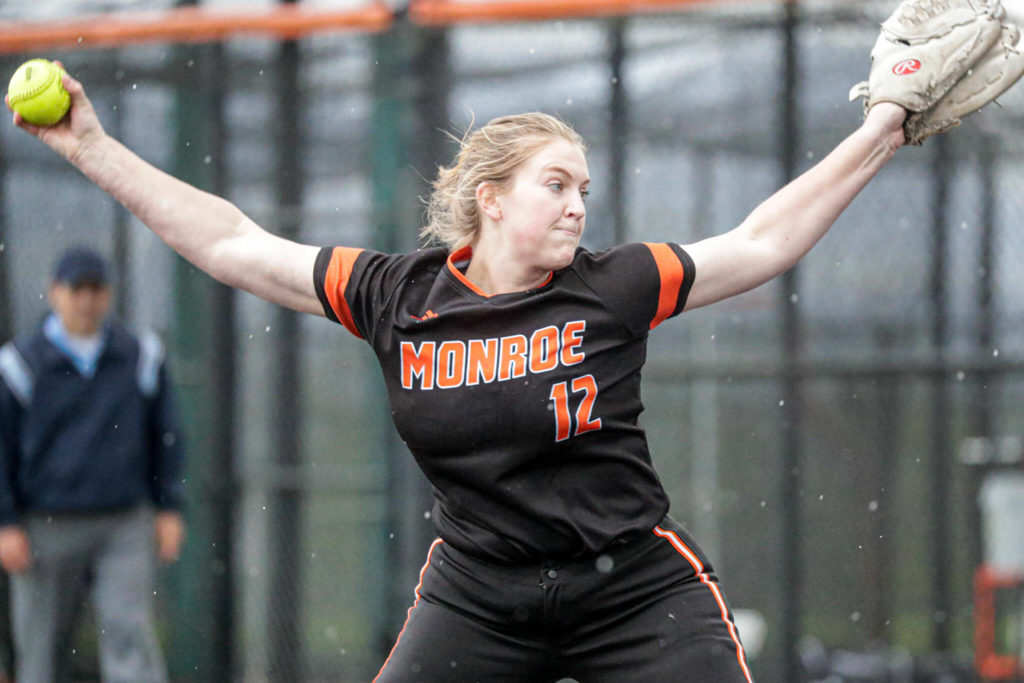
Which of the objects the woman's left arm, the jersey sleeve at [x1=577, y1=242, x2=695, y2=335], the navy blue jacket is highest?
the woman's left arm

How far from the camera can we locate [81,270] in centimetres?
501

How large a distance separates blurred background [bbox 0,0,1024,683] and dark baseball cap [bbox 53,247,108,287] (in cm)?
52

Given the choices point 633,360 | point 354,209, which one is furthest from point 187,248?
point 354,209

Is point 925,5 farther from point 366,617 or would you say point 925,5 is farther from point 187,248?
point 366,617

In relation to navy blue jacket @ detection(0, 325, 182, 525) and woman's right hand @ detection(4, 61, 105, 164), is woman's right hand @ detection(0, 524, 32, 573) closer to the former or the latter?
navy blue jacket @ detection(0, 325, 182, 525)

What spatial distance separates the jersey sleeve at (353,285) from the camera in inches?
108

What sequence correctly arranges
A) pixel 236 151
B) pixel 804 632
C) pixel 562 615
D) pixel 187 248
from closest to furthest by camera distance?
pixel 562 615
pixel 187 248
pixel 804 632
pixel 236 151

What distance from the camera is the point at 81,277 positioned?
500 cm

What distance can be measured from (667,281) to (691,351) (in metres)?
2.36

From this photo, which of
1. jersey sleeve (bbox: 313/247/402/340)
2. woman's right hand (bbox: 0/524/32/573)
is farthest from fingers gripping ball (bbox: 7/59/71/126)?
woman's right hand (bbox: 0/524/32/573)

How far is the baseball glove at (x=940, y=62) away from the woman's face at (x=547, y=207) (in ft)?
2.51

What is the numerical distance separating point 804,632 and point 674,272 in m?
2.75

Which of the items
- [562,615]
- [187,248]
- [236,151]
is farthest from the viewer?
[236,151]

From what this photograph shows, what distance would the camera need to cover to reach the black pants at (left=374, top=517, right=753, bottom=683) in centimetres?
251
